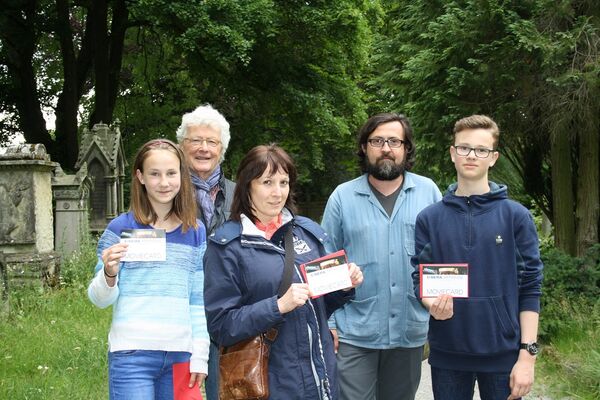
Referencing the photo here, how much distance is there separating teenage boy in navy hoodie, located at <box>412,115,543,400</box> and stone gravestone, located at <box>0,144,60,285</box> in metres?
6.40

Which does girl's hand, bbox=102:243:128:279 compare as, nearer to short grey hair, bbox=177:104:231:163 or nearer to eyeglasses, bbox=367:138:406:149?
short grey hair, bbox=177:104:231:163

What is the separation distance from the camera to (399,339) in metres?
3.65

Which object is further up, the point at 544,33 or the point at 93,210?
the point at 544,33

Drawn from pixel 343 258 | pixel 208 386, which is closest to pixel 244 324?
pixel 343 258

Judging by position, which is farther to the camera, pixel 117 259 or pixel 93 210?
pixel 93 210

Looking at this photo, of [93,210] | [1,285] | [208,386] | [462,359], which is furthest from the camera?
[93,210]

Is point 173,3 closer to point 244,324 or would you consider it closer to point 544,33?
point 544,33

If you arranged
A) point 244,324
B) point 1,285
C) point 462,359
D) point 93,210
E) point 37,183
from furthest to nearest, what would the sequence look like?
point 93,210, point 37,183, point 1,285, point 462,359, point 244,324

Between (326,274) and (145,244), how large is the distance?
32.7 inches

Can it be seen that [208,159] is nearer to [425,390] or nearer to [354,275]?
[354,275]

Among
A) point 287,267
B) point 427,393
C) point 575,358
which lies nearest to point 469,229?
point 287,267

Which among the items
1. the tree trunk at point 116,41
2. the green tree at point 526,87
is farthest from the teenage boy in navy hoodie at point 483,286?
the tree trunk at point 116,41

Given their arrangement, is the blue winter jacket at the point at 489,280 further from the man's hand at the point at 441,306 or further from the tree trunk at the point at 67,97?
the tree trunk at the point at 67,97

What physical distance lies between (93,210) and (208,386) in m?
11.8
